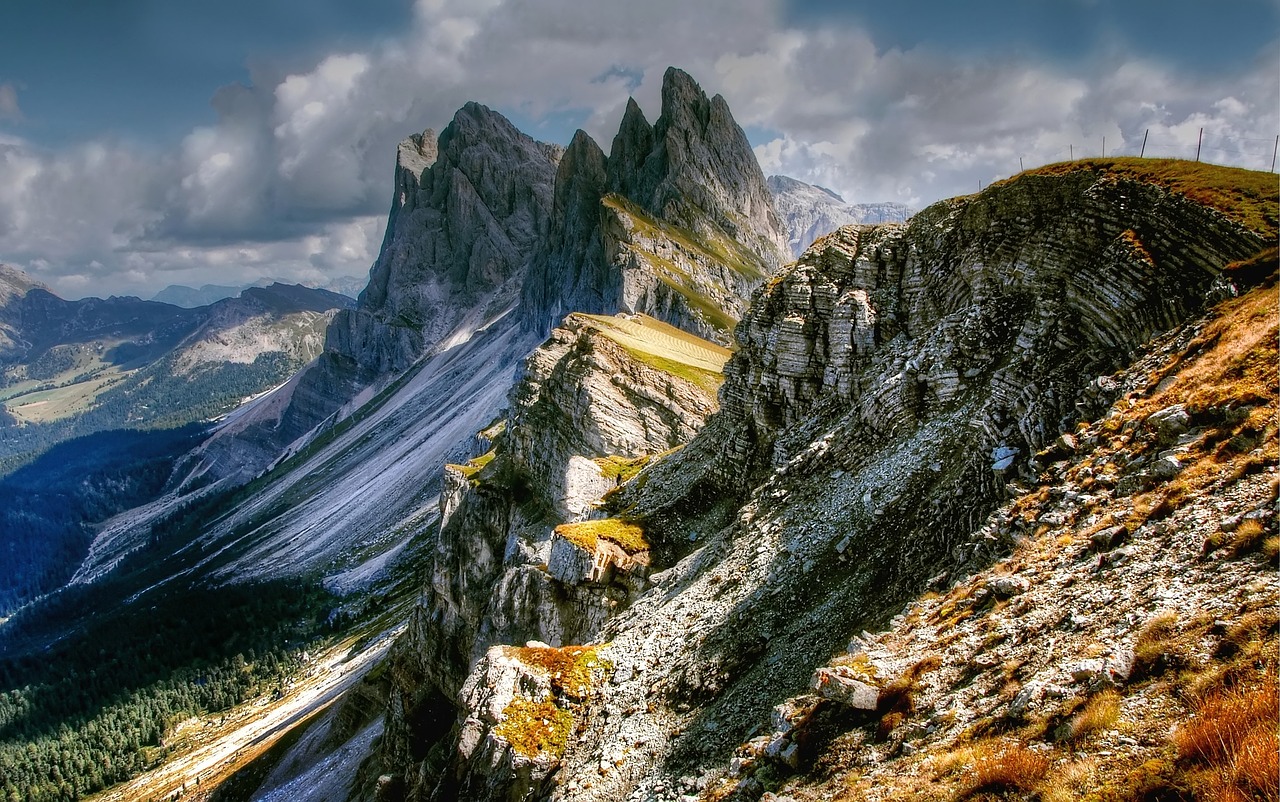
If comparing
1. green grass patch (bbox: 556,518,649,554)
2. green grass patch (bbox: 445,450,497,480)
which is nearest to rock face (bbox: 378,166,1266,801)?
green grass patch (bbox: 556,518,649,554)

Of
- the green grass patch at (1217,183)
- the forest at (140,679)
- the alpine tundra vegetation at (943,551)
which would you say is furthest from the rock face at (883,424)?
the forest at (140,679)

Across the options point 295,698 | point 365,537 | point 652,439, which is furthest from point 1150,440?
point 365,537

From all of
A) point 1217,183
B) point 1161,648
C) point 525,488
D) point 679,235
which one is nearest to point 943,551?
point 1161,648

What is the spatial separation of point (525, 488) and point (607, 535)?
30493mm

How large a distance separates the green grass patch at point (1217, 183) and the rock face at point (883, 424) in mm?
384

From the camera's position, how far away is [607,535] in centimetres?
3959

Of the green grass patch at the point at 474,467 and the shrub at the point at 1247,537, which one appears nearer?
the shrub at the point at 1247,537

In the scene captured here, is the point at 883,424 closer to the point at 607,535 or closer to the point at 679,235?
the point at 607,535

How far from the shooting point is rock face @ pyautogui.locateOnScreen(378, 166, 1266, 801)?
20625 millimetres

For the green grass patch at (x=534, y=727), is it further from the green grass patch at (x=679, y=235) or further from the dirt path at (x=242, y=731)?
the green grass patch at (x=679, y=235)

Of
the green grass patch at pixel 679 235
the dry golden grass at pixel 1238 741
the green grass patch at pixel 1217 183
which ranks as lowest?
the dry golden grass at pixel 1238 741

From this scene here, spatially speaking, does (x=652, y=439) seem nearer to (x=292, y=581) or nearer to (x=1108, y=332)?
(x=1108, y=332)

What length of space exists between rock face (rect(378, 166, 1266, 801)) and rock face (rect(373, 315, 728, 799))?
20.2 meters

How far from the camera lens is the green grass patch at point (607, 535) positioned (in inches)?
1535
